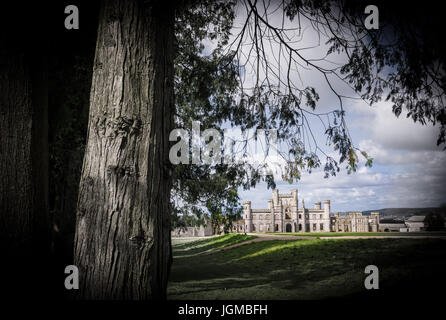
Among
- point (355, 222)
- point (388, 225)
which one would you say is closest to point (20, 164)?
point (388, 225)

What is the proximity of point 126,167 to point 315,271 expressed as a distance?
9.10m

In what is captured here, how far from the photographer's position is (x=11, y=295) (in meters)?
2.77

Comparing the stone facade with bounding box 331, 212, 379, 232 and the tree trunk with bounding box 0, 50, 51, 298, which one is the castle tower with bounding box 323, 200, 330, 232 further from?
the tree trunk with bounding box 0, 50, 51, 298

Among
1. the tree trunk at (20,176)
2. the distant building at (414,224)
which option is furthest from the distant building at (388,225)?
the tree trunk at (20,176)

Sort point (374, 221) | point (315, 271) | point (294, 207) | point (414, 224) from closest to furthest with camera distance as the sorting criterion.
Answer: point (315, 271) → point (414, 224) → point (374, 221) → point (294, 207)

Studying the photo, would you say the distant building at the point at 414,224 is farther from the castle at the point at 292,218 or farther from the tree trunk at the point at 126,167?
the castle at the point at 292,218

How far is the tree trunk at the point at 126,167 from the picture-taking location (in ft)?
6.03

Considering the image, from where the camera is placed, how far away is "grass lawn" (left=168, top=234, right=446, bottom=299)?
6.92 m

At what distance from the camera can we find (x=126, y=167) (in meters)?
1.88

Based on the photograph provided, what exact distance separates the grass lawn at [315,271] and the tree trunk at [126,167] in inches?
213

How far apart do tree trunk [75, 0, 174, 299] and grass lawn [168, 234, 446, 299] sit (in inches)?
213

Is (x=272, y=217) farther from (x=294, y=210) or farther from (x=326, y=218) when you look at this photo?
(x=326, y=218)

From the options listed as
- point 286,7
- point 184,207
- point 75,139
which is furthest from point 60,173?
point 286,7
